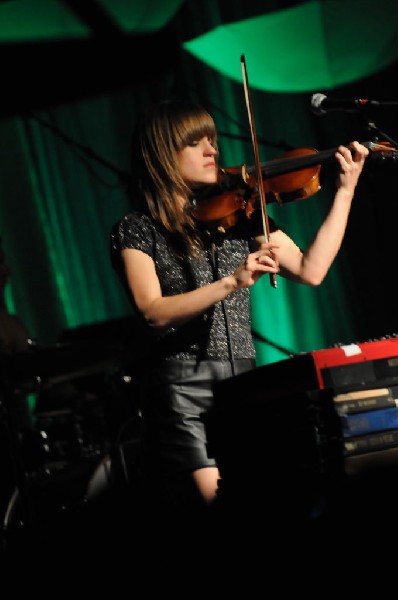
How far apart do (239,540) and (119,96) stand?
4.18 meters

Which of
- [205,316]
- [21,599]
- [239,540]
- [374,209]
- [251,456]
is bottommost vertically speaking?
[21,599]

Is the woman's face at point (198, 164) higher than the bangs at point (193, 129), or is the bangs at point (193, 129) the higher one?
the bangs at point (193, 129)

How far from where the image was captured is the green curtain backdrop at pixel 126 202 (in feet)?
15.7

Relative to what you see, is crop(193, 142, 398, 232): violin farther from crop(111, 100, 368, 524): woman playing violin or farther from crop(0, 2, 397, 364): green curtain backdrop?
crop(0, 2, 397, 364): green curtain backdrop

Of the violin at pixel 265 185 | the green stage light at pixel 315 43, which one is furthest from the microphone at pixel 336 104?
the green stage light at pixel 315 43

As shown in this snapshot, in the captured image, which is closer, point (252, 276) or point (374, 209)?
point (252, 276)

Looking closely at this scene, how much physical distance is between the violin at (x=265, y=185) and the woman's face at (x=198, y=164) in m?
0.02


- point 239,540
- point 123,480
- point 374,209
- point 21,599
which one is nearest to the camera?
point 239,540

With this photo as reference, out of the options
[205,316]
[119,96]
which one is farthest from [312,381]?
[119,96]

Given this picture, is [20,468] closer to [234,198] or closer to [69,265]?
[234,198]

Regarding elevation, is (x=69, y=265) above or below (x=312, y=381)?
above

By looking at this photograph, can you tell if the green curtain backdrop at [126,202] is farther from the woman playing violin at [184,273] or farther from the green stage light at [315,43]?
the woman playing violin at [184,273]

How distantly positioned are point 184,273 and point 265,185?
35 centimetres

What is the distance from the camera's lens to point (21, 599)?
2164 mm
